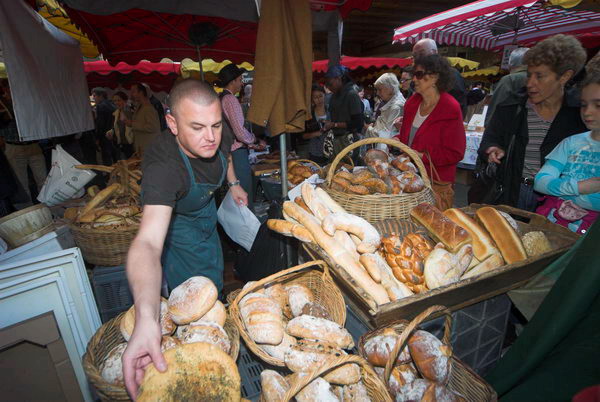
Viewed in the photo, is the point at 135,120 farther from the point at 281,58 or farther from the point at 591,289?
the point at 591,289

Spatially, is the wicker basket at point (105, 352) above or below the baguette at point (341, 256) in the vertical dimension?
below

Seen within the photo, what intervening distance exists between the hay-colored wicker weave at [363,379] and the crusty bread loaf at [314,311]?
27 centimetres

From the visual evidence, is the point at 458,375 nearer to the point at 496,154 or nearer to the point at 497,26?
the point at 496,154

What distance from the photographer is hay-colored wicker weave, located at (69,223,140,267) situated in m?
2.25

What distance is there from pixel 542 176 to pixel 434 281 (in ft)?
4.46

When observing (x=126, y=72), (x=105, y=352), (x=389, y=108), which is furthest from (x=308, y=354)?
(x=126, y=72)

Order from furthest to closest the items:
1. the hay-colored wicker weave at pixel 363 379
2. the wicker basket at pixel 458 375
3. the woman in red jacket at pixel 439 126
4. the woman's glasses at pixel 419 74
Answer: the woman's glasses at pixel 419 74
the woman in red jacket at pixel 439 126
the wicker basket at pixel 458 375
the hay-colored wicker weave at pixel 363 379

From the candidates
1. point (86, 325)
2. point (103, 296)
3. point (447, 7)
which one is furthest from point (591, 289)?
point (447, 7)

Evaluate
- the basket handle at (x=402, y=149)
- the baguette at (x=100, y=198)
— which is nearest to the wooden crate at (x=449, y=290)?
the basket handle at (x=402, y=149)

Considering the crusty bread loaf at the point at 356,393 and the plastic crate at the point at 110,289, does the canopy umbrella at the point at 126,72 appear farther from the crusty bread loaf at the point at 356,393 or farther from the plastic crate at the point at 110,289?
the crusty bread loaf at the point at 356,393

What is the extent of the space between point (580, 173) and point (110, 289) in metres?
3.48

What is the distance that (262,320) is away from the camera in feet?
3.81

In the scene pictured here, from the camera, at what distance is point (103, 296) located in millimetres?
2414

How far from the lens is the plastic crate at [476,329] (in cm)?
141
